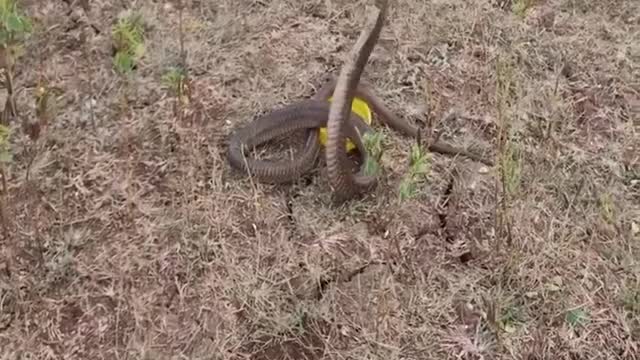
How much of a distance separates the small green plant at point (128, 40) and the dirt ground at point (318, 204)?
0.06 meters

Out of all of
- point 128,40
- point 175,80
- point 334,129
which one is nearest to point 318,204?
point 334,129

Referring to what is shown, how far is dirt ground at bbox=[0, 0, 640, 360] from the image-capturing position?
291 cm

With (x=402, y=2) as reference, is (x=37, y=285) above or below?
below

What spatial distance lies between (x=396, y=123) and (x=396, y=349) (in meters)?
0.92

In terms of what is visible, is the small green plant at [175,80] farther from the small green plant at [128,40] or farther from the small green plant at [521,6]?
the small green plant at [521,6]

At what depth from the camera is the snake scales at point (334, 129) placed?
9.98ft

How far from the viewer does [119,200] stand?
10.4ft

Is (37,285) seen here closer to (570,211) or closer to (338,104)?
(338,104)

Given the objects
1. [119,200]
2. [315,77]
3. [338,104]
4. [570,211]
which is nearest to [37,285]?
[119,200]

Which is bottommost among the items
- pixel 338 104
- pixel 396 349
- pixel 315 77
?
pixel 396 349

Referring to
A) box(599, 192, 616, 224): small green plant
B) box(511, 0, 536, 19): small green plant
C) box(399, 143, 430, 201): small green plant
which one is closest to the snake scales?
box(399, 143, 430, 201): small green plant

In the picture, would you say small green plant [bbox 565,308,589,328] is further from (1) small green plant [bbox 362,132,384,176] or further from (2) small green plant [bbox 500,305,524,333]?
(1) small green plant [bbox 362,132,384,176]

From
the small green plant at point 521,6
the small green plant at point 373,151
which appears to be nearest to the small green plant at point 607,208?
the small green plant at point 373,151

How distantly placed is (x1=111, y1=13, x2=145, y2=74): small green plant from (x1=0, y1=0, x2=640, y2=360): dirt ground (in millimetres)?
62
